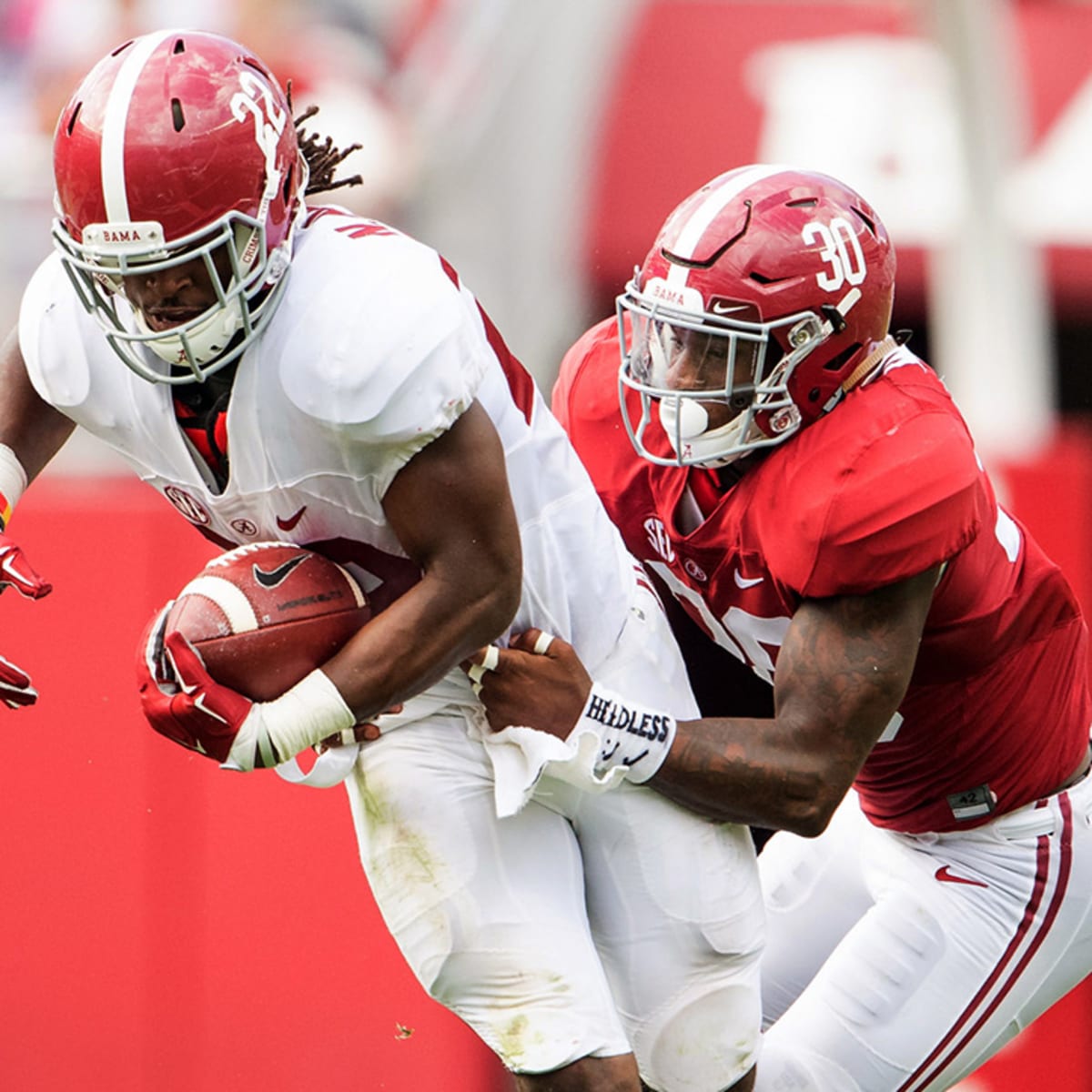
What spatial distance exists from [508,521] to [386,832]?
0.56 metres

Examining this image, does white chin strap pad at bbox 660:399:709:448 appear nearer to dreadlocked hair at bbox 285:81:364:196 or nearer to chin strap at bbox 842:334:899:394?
chin strap at bbox 842:334:899:394

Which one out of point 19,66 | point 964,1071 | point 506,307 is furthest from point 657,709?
point 19,66

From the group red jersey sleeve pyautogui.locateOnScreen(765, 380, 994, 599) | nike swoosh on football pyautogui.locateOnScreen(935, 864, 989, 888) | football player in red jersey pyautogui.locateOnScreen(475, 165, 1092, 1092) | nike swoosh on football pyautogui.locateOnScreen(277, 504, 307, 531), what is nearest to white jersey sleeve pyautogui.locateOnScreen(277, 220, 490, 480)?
nike swoosh on football pyautogui.locateOnScreen(277, 504, 307, 531)

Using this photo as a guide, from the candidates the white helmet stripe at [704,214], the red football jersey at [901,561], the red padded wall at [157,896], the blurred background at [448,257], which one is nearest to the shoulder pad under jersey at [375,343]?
the white helmet stripe at [704,214]

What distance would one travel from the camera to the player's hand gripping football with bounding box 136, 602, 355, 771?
276cm

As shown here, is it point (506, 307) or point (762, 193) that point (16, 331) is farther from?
point (506, 307)

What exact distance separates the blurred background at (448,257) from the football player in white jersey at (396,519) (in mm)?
1107

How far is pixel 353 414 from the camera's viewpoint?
2.70m

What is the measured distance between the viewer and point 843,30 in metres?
9.53

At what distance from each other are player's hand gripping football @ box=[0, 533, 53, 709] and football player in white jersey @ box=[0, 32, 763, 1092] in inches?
0.6

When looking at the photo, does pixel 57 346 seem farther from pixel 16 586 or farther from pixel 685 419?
pixel 685 419

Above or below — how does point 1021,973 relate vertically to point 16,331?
below

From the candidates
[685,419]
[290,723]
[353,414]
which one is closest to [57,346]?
[353,414]

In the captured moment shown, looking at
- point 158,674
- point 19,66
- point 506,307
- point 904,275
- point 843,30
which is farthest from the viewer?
point 843,30
